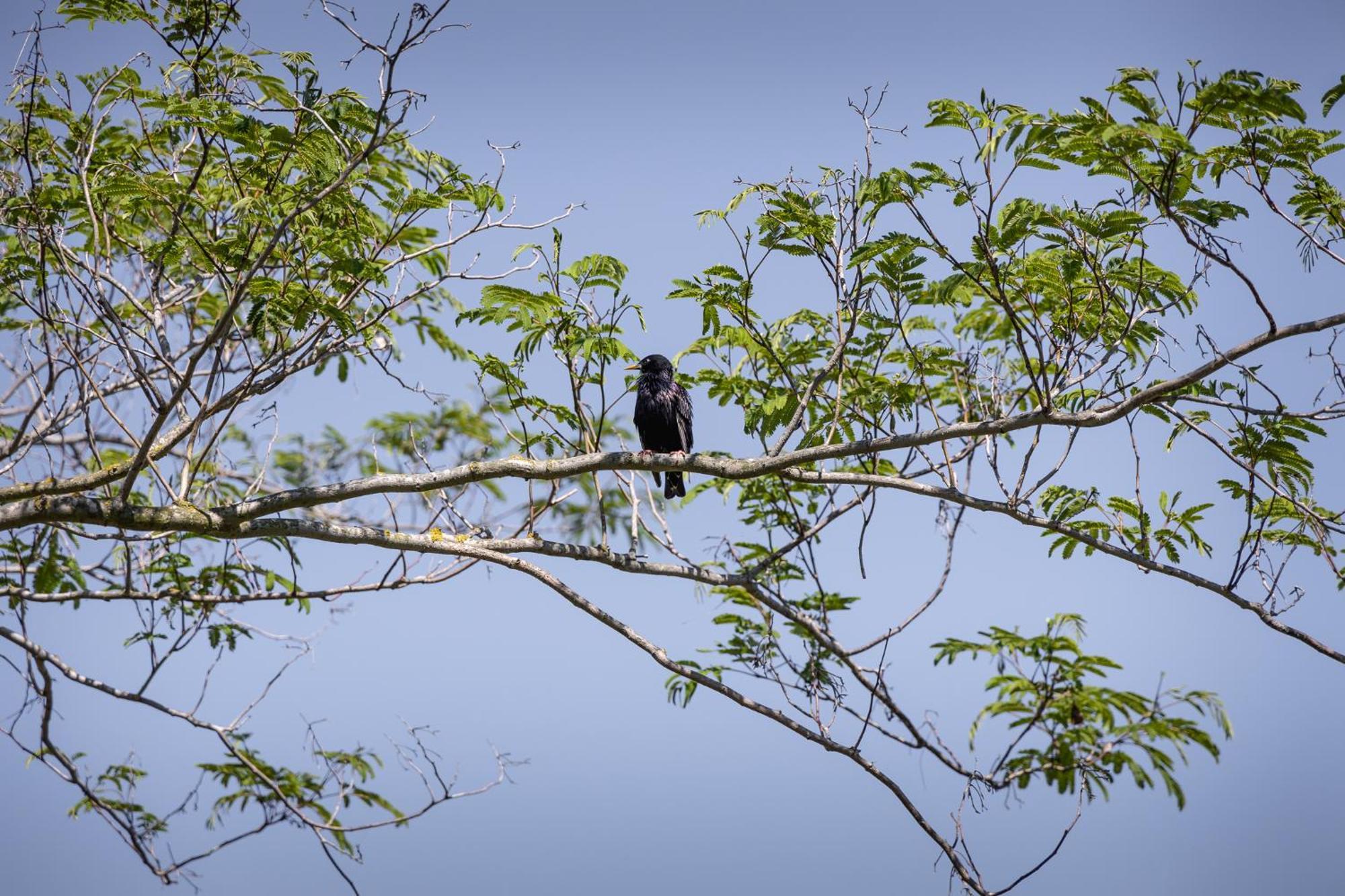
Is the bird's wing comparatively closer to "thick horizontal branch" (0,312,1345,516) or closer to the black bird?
the black bird

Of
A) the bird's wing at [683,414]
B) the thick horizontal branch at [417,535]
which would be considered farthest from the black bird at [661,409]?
the thick horizontal branch at [417,535]

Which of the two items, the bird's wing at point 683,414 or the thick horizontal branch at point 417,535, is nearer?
the thick horizontal branch at point 417,535

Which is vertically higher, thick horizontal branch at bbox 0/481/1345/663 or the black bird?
the black bird

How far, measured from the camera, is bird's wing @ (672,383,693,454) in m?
6.70

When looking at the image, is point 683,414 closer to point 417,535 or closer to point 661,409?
point 661,409

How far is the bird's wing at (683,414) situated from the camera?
670cm

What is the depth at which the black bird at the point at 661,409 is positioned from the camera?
6680 mm

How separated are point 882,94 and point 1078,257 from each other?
3.42 feet

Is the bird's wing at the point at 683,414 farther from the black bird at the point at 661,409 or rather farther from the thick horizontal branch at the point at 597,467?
the thick horizontal branch at the point at 597,467

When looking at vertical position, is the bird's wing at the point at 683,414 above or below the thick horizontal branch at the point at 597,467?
above

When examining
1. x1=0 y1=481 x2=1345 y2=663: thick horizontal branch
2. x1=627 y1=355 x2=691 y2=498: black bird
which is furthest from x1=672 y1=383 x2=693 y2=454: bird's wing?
x1=0 y1=481 x2=1345 y2=663: thick horizontal branch

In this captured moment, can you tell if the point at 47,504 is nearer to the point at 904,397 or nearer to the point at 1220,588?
the point at 904,397

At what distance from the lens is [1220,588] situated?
13.6 feet

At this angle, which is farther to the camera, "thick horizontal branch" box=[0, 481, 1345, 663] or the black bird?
A: the black bird
